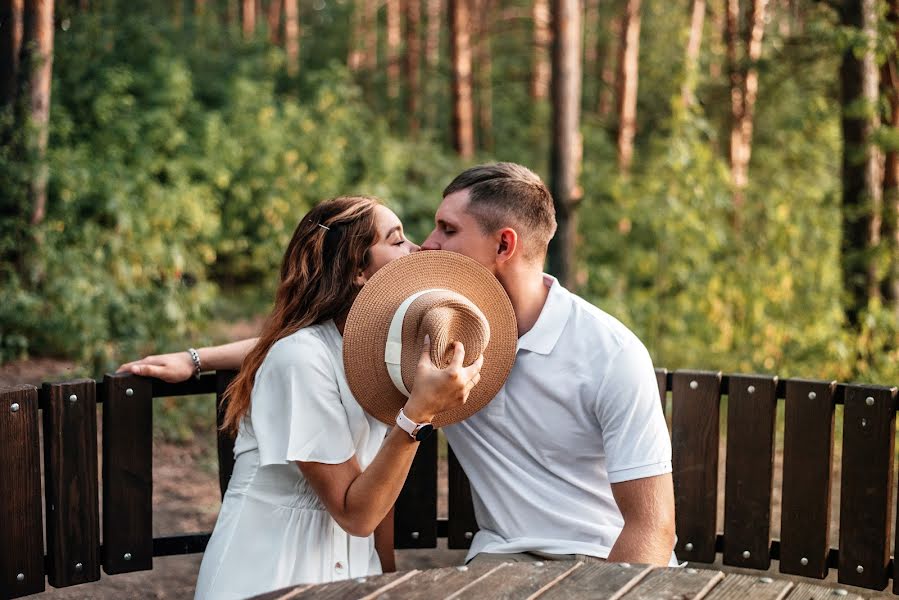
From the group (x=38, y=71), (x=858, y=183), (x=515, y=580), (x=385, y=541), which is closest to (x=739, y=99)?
(x=858, y=183)

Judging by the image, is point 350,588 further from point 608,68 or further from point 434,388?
point 608,68

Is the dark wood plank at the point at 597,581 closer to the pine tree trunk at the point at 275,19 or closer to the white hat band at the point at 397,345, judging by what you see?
the white hat band at the point at 397,345

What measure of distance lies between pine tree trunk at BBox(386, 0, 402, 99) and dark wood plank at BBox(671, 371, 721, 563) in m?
21.5

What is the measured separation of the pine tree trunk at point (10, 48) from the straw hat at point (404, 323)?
5.87 m

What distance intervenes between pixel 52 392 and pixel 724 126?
17.5 meters

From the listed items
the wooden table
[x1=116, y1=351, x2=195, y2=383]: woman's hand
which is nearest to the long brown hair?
[x1=116, y1=351, x2=195, y2=383]: woman's hand

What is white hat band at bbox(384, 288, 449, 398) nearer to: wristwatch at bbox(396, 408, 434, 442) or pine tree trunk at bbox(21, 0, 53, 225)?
wristwatch at bbox(396, 408, 434, 442)

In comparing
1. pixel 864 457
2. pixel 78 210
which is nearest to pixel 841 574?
pixel 864 457

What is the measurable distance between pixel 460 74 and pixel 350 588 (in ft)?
52.9

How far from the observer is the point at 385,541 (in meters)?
3.30

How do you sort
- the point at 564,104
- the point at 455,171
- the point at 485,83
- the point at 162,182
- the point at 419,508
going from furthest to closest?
the point at 485,83, the point at 455,171, the point at 162,182, the point at 564,104, the point at 419,508

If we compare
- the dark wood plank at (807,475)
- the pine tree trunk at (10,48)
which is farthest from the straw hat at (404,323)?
the pine tree trunk at (10,48)

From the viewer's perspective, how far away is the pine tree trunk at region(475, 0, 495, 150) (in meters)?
23.2

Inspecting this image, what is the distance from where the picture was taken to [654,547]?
8.33ft
